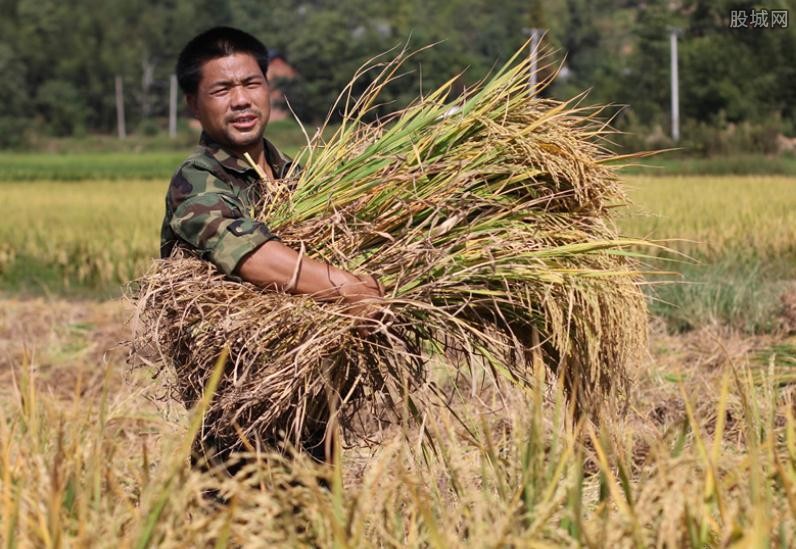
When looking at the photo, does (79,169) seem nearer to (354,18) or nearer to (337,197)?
(337,197)

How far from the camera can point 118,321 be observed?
25.1ft

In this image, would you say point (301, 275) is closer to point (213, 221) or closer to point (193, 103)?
point (213, 221)

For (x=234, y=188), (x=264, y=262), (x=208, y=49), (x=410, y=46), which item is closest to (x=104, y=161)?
(x=410, y=46)

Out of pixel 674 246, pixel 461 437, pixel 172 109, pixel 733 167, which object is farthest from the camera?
pixel 172 109

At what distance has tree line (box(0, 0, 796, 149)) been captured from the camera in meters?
41.8

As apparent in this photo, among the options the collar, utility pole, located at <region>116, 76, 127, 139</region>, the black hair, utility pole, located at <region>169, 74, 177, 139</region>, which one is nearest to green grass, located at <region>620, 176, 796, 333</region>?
the collar

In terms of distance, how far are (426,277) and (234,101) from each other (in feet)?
2.41

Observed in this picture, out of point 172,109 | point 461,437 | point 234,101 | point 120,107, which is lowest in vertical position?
point 461,437

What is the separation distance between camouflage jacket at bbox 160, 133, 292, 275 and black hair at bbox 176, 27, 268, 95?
160mm

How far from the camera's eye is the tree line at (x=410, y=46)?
1644 inches

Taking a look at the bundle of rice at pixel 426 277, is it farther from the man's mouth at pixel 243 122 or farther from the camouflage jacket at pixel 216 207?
the man's mouth at pixel 243 122

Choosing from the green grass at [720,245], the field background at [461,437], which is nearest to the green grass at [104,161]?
the green grass at [720,245]

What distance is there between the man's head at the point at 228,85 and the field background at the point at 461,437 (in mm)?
519

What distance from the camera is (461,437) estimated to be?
3596mm
